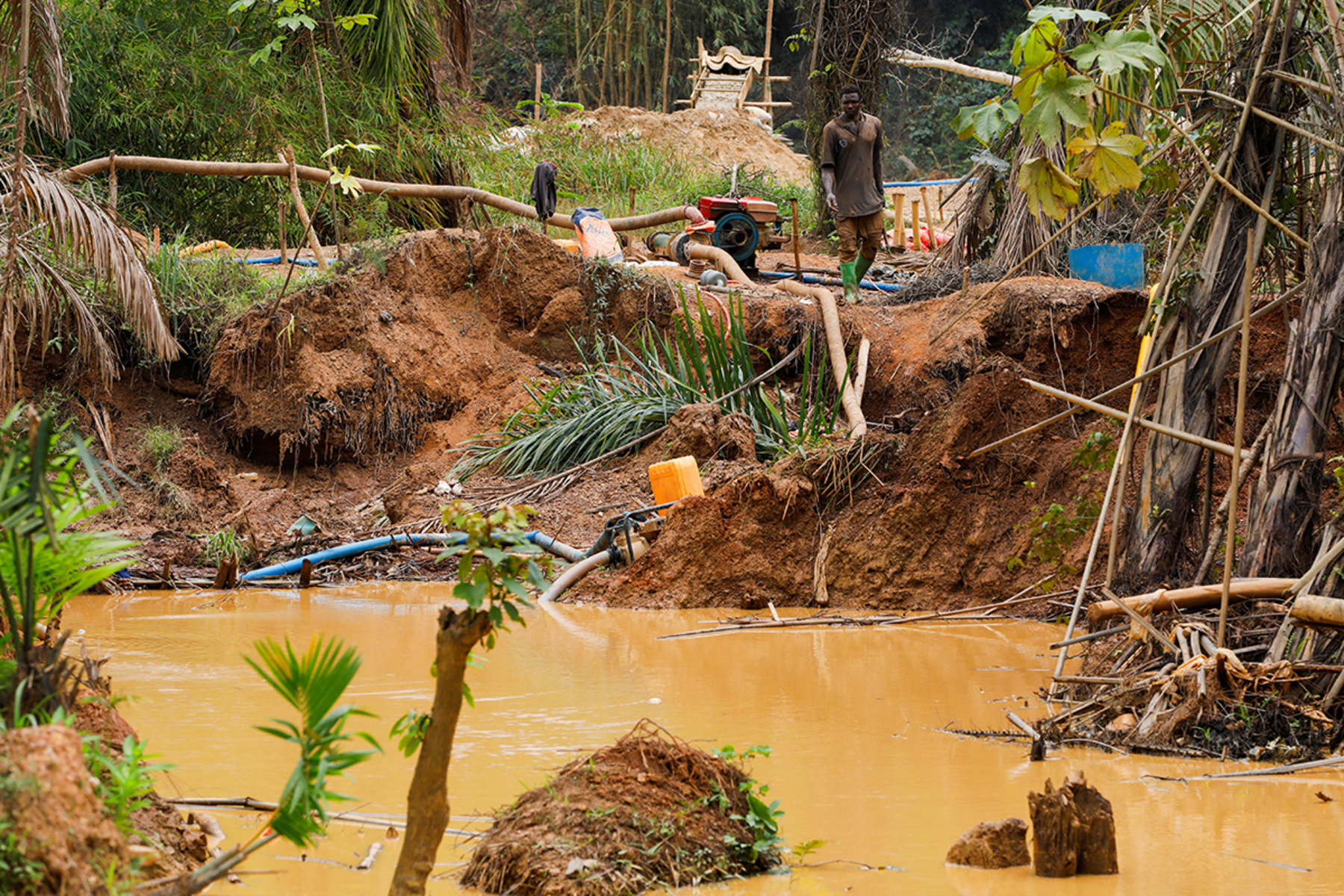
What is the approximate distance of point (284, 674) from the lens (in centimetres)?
190

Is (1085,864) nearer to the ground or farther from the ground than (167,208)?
nearer to the ground

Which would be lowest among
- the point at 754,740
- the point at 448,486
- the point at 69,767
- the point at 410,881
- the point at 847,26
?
the point at 448,486

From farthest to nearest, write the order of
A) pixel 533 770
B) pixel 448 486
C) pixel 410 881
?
pixel 448 486 < pixel 533 770 < pixel 410 881

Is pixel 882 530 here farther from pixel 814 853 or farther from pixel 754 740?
pixel 814 853

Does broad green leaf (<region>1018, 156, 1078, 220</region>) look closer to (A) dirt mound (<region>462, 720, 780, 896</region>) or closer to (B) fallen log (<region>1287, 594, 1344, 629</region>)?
(B) fallen log (<region>1287, 594, 1344, 629</region>)

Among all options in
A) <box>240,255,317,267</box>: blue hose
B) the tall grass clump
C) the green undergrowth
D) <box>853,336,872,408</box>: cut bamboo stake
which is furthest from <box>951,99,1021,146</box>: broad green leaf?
the green undergrowth

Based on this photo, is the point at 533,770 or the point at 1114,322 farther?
the point at 1114,322

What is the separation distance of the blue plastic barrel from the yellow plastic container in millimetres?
4418

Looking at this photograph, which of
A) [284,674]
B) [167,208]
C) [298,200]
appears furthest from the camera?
[167,208]

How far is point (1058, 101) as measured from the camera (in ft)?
11.8

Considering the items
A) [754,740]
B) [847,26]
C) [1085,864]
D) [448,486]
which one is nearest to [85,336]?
[448,486]

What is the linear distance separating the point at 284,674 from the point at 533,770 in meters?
1.77

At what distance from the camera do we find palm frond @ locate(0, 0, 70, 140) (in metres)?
6.02

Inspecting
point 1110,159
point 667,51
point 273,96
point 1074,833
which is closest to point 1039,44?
point 1110,159
